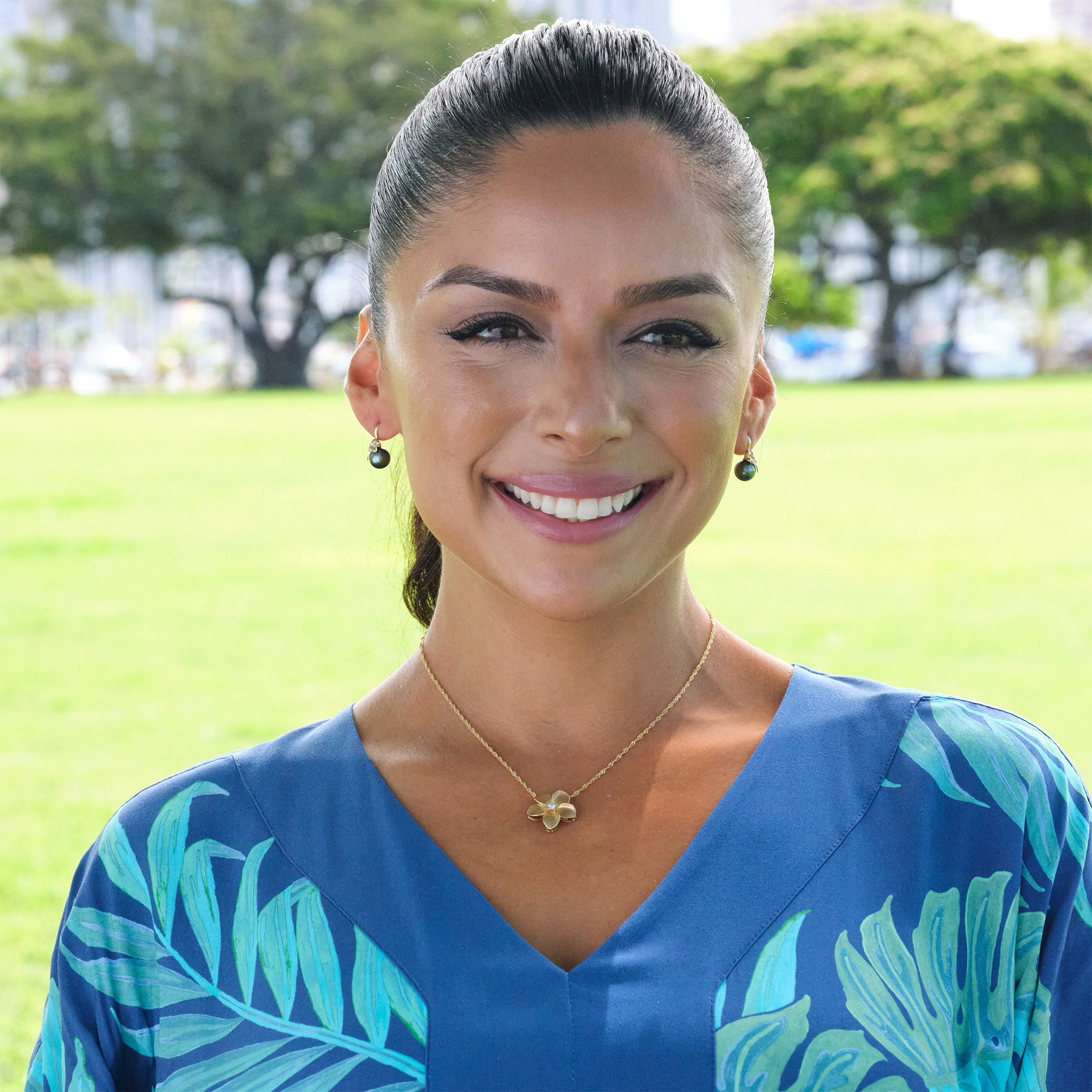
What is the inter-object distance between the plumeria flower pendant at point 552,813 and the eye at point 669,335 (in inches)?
19.7

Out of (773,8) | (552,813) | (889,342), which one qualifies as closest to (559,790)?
(552,813)

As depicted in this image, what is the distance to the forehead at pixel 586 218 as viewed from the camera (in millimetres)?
1465

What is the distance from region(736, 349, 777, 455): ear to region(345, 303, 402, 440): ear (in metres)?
0.39

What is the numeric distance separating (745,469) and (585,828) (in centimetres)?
46

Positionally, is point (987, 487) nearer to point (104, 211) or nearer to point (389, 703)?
point (389, 703)

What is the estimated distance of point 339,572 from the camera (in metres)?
9.43

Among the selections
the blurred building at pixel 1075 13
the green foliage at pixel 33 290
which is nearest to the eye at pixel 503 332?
the green foliage at pixel 33 290

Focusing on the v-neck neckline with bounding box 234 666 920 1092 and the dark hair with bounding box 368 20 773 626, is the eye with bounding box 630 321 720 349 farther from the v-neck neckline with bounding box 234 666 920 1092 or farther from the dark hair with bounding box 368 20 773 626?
the v-neck neckline with bounding box 234 666 920 1092

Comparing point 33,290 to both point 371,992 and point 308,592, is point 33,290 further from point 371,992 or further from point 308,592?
point 371,992

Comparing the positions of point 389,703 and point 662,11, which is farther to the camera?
point 662,11

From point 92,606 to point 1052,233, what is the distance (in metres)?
26.0

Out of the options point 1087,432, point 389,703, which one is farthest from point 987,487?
point 389,703

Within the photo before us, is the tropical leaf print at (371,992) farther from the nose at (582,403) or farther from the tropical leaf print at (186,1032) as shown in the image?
the nose at (582,403)

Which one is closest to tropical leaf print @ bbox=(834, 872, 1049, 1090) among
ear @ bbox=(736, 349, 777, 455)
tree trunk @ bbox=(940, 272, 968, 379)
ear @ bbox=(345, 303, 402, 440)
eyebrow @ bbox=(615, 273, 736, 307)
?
ear @ bbox=(736, 349, 777, 455)
